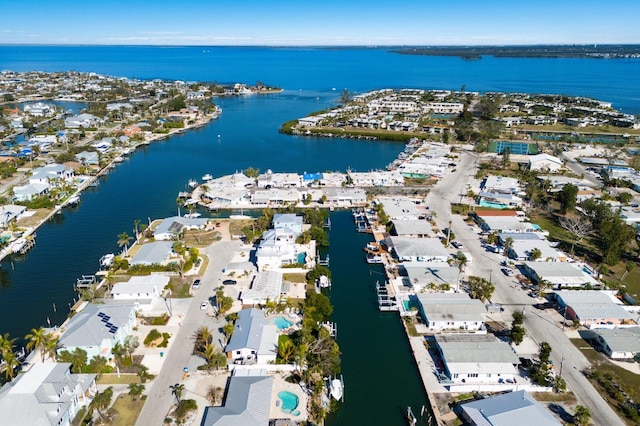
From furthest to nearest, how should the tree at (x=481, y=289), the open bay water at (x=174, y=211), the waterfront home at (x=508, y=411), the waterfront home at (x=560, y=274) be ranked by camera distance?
the waterfront home at (x=560, y=274)
the tree at (x=481, y=289)
the open bay water at (x=174, y=211)
the waterfront home at (x=508, y=411)

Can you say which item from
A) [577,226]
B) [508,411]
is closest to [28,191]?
[508,411]

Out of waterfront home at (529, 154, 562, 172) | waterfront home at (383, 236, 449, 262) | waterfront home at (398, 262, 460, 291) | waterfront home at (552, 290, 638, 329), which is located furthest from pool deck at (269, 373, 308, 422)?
waterfront home at (529, 154, 562, 172)

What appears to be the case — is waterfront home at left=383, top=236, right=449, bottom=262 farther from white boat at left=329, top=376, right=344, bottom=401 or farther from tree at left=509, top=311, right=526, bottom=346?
white boat at left=329, top=376, right=344, bottom=401

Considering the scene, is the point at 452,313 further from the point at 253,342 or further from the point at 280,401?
the point at 253,342

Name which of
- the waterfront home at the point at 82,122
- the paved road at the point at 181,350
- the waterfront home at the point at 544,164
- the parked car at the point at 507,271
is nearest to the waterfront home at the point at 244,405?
the paved road at the point at 181,350

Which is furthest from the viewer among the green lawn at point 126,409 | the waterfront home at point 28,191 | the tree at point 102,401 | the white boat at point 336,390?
the waterfront home at point 28,191

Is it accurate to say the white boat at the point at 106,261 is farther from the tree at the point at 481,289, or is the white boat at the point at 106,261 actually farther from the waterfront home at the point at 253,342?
the tree at the point at 481,289

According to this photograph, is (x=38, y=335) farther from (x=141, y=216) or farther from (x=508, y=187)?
(x=508, y=187)
